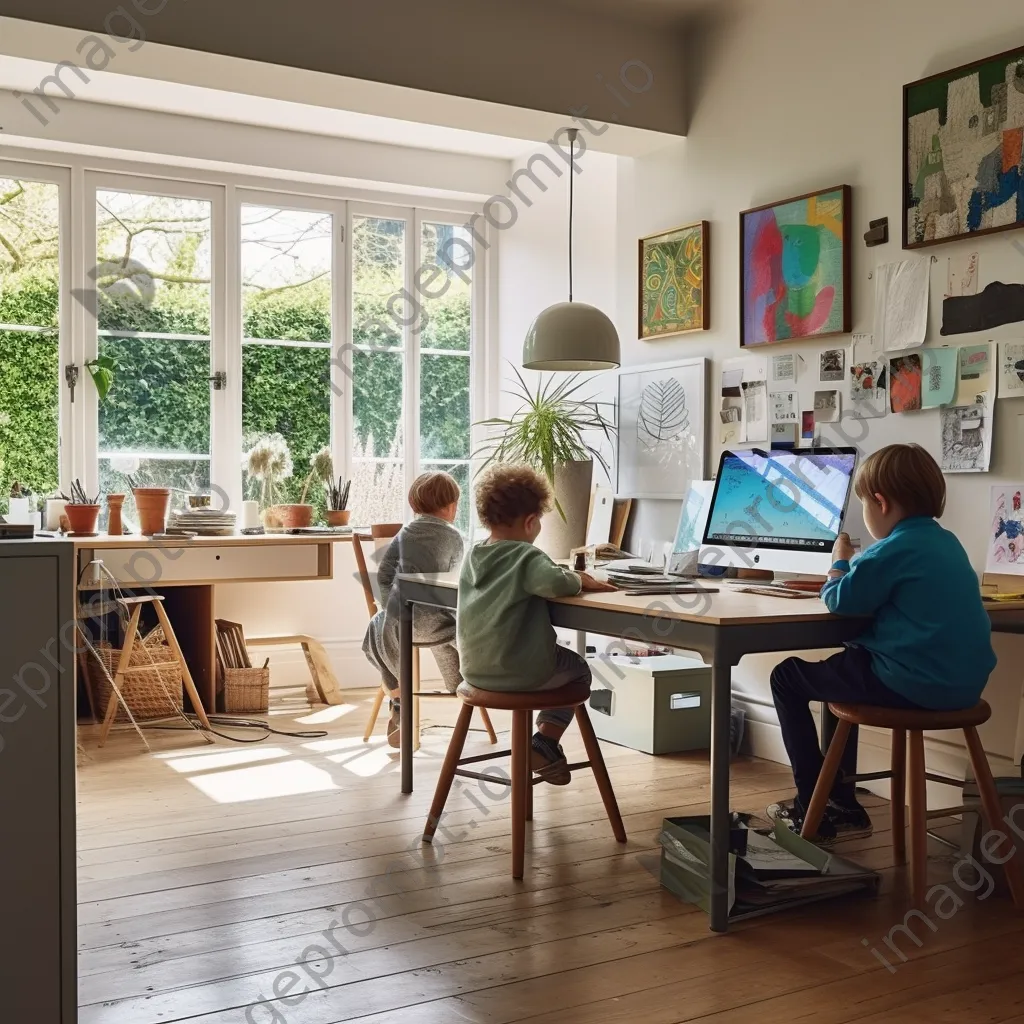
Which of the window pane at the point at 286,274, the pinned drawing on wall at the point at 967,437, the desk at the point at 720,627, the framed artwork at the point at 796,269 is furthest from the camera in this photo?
the window pane at the point at 286,274

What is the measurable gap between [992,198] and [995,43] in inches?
17.0

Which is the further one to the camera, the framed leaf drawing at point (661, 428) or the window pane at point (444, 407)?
the window pane at point (444, 407)

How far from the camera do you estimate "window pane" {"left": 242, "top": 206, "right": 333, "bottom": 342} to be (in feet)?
17.4

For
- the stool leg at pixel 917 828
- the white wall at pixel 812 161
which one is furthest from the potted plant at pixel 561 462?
the stool leg at pixel 917 828

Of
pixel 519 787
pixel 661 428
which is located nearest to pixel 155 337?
pixel 661 428

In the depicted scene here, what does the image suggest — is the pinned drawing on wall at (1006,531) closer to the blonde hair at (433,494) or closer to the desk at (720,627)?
the desk at (720,627)

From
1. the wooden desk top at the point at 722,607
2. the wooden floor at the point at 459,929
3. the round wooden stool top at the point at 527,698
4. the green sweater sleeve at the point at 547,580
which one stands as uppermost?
the green sweater sleeve at the point at 547,580

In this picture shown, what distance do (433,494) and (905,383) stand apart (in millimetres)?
1568

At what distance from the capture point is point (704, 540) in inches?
136

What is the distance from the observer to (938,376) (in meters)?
3.29

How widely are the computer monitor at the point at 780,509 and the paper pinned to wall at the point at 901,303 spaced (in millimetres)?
483

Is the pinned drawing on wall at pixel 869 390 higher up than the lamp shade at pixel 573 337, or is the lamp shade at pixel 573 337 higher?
the lamp shade at pixel 573 337

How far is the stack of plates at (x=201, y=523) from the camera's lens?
4.63 metres

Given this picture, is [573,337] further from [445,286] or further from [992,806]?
[992,806]
